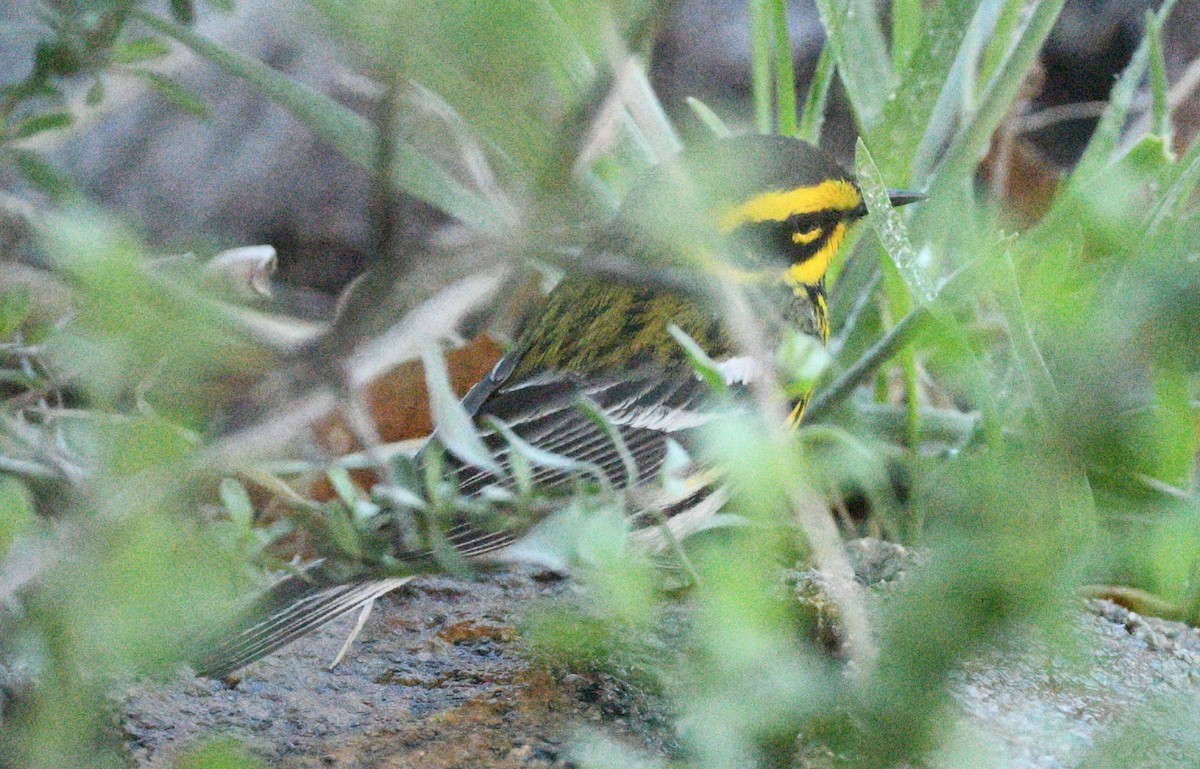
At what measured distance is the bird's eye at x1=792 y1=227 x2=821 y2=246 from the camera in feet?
7.47

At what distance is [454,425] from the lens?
39.0 inches

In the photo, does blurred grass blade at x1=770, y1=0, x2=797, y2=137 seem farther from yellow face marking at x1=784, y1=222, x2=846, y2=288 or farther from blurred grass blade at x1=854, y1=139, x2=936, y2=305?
blurred grass blade at x1=854, y1=139, x2=936, y2=305

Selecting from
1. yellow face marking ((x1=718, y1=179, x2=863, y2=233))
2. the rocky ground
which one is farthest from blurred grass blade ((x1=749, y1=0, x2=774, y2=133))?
the rocky ground

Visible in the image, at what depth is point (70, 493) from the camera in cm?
95

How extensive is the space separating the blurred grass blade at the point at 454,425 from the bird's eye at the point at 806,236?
1.28m

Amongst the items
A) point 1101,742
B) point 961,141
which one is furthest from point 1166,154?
point 1101,742

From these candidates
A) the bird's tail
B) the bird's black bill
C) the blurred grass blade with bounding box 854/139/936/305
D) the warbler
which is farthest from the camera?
the bird's black bill

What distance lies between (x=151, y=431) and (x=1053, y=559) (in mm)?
454

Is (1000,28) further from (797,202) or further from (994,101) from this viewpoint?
(797,202)

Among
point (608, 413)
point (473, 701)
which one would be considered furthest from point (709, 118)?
point (473, 701)

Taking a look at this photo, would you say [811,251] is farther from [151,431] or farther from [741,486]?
[151,431]

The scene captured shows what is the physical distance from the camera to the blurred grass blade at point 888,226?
4.98 feet

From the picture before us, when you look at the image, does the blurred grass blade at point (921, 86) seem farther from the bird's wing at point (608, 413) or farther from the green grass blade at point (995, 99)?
the bird's wing at point (608, 413)

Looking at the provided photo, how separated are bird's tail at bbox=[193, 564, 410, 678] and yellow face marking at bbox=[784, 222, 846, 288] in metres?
0.93
